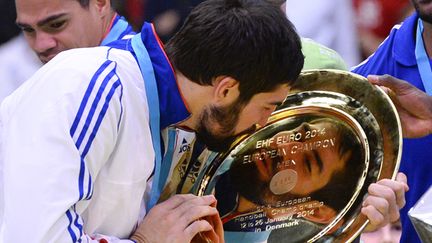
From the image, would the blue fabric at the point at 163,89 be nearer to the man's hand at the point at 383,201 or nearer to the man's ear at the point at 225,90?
the man's ear at the point at 225,90

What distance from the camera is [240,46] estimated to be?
95.6 inches

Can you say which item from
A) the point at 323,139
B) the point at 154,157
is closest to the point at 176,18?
the point at 323,139

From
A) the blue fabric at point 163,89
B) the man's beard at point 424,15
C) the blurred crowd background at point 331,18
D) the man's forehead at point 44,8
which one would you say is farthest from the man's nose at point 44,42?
the blurred crowd background at point 331,18

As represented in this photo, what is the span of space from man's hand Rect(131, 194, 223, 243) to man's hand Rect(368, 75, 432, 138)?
0.67m

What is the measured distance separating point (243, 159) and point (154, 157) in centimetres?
37

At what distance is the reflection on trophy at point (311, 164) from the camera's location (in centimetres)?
281

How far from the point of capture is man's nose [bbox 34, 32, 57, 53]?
3207mm

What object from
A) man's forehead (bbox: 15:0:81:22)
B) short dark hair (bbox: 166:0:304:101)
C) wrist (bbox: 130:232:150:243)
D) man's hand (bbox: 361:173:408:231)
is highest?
short dark hair (bbox: 166:0:304:101)

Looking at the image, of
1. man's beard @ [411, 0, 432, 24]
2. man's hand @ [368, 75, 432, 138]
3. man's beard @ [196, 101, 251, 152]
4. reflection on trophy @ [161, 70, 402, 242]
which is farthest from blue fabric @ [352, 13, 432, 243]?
man's beard @ [196, 101, 251, 152]

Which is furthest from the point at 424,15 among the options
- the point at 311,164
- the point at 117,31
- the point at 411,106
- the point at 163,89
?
the point at 163,89

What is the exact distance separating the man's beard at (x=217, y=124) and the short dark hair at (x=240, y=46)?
58 millimetres

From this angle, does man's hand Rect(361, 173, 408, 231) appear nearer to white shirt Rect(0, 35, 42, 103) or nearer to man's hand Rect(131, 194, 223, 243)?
man's hand Rect(131, 194, 223, 243)

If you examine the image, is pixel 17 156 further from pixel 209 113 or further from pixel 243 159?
pixel 243 159

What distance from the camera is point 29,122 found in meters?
2.29
